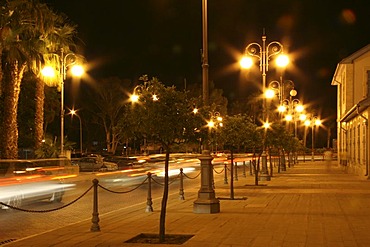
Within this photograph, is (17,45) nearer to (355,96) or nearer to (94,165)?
(94,165)

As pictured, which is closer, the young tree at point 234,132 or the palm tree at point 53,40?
the young tree at point 234,132

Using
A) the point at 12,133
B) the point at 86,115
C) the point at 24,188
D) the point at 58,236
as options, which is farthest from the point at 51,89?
the point at 58,236

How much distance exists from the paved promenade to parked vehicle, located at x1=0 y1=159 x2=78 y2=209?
377 centimetres

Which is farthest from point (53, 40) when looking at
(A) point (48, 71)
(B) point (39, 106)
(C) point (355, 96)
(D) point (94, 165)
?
(C) point (355, 96)

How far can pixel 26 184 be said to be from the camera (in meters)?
18.3

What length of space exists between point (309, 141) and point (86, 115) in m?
48.1

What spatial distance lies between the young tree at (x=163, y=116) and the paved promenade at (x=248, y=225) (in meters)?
1.31

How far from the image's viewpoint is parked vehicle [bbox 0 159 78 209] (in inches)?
660

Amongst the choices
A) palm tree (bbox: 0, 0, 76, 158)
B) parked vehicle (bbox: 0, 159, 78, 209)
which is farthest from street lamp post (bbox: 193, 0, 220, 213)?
palm tree (bbox: 0, 0, 76, 158)

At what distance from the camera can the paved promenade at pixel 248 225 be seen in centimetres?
1000

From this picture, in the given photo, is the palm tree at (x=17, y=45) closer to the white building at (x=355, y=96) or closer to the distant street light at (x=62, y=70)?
the distant street light at (x=62, y=70)

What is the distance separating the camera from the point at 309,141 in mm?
104250

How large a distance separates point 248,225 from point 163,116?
341cm

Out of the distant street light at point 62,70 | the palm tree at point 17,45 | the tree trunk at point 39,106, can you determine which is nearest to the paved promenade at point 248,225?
the distant street light at point 62,70
